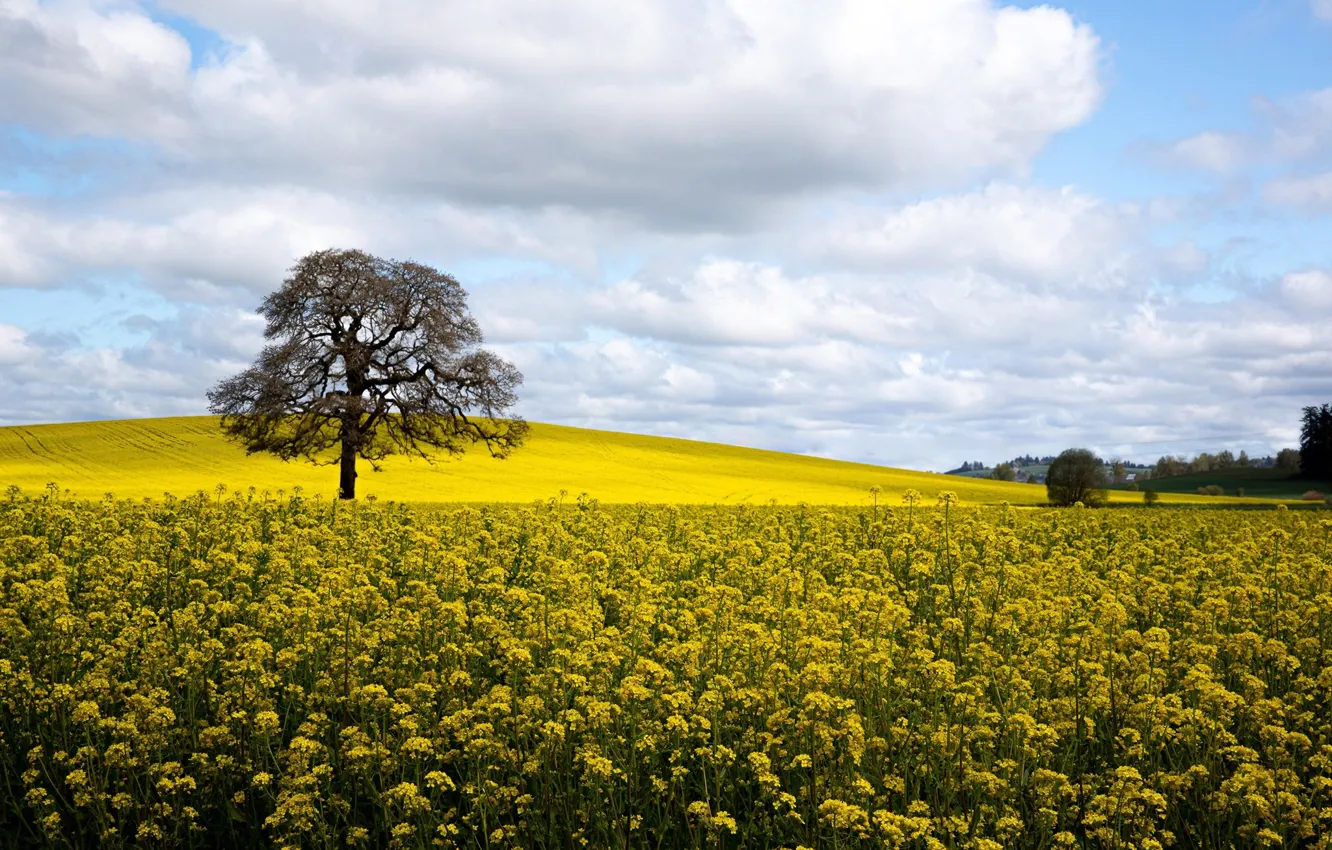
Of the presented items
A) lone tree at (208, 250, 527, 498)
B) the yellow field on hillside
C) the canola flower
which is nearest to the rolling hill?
the yellow field on hillside

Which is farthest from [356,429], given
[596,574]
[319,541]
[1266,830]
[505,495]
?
[1266,830]

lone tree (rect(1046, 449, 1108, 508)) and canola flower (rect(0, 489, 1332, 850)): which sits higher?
lone tree (rect(1046, 449, 1108, 508))

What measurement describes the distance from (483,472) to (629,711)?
47848 millimetres

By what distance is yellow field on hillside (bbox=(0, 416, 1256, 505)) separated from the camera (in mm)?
46188

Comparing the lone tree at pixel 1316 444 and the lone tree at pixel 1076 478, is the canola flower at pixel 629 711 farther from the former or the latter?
the lone tree at pixel 1316 444

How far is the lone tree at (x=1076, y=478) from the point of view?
183 feet

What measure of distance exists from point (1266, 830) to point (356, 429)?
39.5 metres

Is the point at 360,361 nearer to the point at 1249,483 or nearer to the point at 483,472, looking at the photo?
the point at 483,472

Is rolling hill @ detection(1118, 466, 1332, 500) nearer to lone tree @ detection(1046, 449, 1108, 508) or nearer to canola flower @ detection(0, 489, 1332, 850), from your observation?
lone tree @ detection(1046, 449, 1108, 508)

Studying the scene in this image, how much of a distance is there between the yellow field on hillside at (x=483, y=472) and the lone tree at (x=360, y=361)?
3.40 m

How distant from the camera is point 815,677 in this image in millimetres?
7035

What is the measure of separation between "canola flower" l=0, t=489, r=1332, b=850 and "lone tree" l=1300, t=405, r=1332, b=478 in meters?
104

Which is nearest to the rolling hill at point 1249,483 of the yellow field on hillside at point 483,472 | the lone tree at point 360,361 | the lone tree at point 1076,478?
the yellow field on hillside at point 483,472

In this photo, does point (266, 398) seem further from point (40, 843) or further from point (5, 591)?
point (40, 843)
